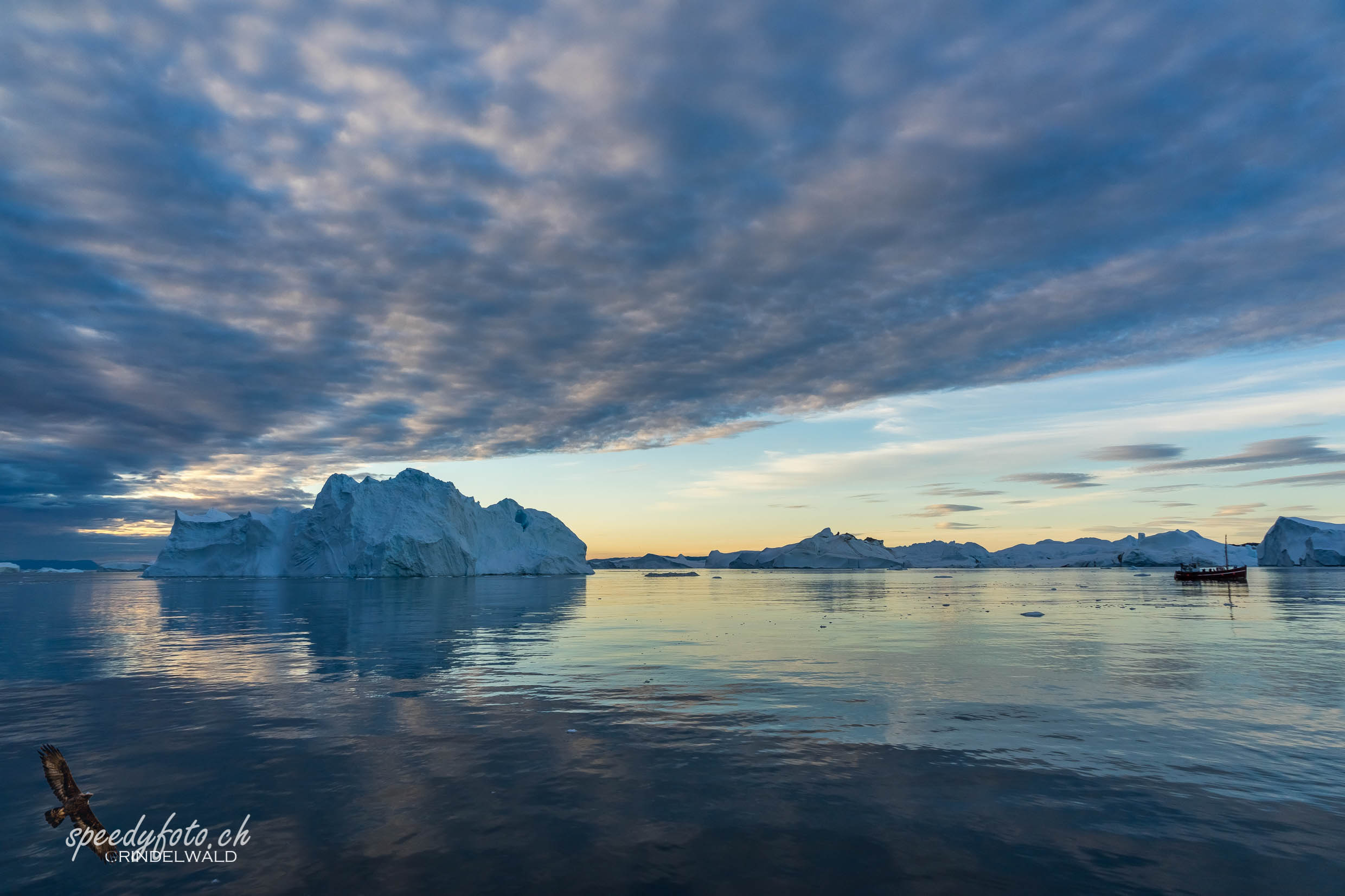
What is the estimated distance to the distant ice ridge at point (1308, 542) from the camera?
4577 inches

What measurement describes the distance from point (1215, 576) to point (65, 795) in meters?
96.6

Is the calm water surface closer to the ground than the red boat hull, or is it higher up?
higher up

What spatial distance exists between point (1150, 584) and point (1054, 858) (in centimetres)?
8740

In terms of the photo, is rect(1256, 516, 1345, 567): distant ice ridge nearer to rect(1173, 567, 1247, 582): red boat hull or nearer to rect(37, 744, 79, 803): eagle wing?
rect(1173, 567, 1247, 582): red boat hull

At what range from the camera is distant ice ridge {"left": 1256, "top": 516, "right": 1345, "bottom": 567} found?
116250 millimetres

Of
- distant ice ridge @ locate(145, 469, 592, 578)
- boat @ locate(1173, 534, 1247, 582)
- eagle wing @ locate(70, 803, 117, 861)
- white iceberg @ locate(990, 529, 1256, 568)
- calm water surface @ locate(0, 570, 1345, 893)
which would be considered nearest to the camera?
calm water surface @ locate(0, 570, 1345, 893)

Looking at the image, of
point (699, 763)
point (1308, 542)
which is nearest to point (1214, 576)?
point (1308, 542)

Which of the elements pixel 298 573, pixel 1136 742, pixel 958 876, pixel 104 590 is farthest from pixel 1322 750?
pixel 298 573

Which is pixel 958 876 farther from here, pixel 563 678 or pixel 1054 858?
pixel 563 678

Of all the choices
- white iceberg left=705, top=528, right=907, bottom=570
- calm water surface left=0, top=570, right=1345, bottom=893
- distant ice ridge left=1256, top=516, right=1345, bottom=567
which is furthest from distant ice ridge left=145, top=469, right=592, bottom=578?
distant ice ridge left=1256, top=516, right=1345, bottom=567

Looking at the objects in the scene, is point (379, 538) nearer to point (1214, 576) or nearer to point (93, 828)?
point (93, 828)

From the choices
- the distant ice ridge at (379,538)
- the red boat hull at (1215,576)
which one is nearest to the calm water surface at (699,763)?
the red boat hull at (1215,576)

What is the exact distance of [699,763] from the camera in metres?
10.1

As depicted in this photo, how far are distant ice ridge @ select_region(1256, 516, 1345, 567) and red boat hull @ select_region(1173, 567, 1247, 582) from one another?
53.7 meters
